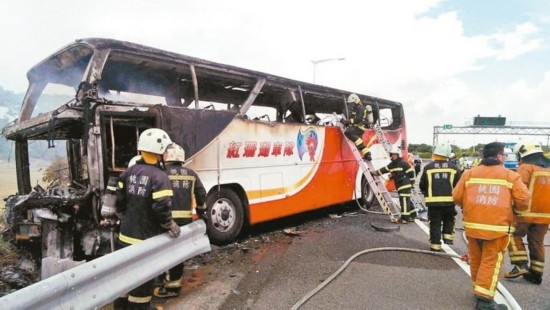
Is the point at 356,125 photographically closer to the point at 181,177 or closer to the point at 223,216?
the point at 223,216

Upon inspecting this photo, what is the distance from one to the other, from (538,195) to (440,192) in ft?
4.16

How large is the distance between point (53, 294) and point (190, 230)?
1.67 metres

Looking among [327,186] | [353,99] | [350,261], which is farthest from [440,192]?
[353,99]

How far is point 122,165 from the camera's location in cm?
508

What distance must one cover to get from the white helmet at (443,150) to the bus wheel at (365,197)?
13.7 ft

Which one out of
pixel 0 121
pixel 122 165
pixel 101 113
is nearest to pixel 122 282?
pixel 101 113

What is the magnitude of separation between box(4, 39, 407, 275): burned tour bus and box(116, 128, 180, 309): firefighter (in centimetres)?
56

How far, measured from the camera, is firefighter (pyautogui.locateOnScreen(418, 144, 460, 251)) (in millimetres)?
5512

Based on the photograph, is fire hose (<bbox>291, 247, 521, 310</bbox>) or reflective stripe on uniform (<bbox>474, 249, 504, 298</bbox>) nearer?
reflective stripe on uniform (<bbox>474, 249, 504, 298</bbox>)

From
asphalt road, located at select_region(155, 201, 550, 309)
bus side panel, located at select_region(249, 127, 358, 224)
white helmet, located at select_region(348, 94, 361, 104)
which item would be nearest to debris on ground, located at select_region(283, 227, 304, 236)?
asphalt road, located at select_region(155, 201, 550, 309)

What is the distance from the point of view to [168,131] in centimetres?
485

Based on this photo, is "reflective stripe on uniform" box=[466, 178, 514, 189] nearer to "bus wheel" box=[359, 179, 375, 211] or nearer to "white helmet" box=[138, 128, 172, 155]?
"white helmet" box=[138, 128, 172, 155]

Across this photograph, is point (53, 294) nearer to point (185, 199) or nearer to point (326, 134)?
point (185, 199)

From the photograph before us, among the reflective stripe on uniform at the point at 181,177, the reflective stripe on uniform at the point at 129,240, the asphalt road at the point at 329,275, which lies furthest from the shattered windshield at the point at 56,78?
the asphalt road at the point at 329,275
